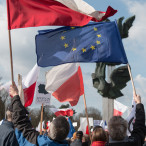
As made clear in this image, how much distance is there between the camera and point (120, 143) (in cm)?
276

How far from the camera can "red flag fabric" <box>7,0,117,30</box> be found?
16.7ft

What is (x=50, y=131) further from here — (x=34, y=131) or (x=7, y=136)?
(x=7, y=136)

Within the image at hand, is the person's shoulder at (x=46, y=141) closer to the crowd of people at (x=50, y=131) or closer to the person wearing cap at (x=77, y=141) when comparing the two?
the crowd of people at (x=50, y=131)

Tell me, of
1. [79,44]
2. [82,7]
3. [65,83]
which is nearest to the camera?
[82,7]

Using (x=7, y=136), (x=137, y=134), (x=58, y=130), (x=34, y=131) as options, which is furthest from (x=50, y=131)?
(x=137, y=134)

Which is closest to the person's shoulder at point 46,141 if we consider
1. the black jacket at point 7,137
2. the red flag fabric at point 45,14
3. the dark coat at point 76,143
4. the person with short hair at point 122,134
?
the black jacket at point 7,137

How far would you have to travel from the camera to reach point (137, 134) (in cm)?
286

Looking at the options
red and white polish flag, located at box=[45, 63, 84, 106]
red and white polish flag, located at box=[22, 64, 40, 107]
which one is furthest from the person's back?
red and white polish flag, located at box=[22, 64, 40, 107]

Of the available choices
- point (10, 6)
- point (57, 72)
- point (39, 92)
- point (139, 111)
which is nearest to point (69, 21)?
point (10, 6)

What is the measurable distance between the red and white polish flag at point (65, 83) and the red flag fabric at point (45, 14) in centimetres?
234

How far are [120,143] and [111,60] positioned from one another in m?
2.87

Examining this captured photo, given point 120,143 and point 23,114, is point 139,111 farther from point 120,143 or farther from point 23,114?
point 23,114

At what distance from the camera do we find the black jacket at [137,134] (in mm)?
2771

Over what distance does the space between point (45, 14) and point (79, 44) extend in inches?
36.8
